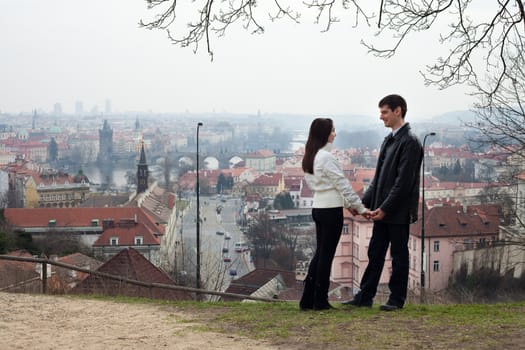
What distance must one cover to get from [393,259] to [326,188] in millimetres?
773

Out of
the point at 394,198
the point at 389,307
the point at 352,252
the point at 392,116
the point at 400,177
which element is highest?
the point at 392,116

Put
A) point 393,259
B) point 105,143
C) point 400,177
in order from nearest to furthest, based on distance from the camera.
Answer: point 400,177, point 393,259, point 105,143

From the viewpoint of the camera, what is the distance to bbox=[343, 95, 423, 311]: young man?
5.32 meters

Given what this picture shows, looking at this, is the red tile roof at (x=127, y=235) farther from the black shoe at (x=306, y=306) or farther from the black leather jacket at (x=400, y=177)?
the black leather jacket at (x=400, y=177)

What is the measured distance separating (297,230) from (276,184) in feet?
101

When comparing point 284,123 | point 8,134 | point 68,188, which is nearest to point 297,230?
point 68,188

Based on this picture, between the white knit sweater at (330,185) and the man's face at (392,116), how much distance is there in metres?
0.45

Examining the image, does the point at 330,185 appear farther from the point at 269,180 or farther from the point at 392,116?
the point at 269,180

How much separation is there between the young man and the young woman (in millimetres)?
221

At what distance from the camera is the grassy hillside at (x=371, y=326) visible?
459 centimetres

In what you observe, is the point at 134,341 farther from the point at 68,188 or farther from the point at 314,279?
the point at 68,188

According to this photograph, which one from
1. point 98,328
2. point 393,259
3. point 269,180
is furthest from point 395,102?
point 269,180

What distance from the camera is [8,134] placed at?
118 metres

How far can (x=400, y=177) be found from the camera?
5.30 m
